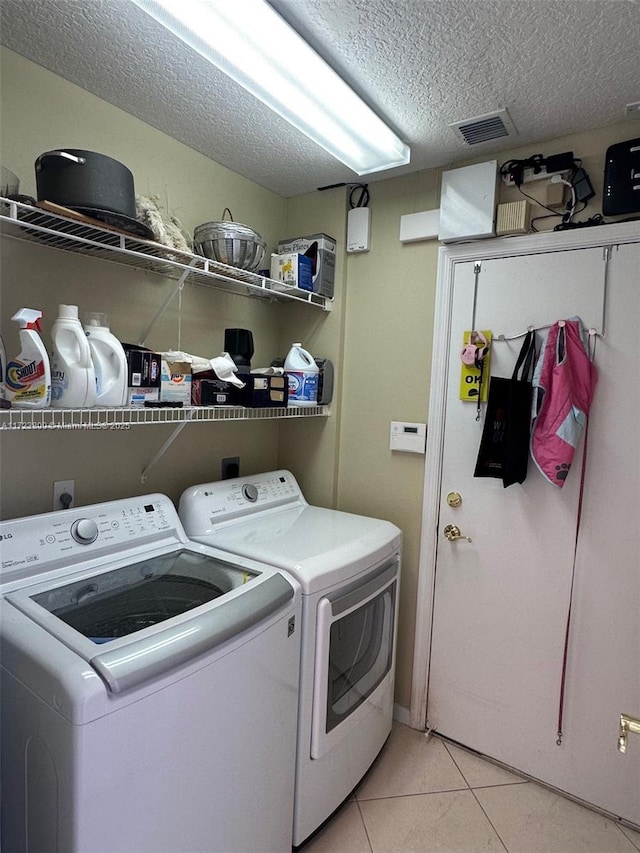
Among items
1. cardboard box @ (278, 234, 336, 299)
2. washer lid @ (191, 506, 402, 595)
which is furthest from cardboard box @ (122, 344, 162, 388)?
cardboard box @ (278, 234, 336, 299)

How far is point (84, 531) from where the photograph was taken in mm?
1473

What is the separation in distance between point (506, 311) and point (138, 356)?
4.71 ft

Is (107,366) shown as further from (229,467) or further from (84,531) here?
(229,467)

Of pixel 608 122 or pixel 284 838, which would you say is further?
pixel 608 122

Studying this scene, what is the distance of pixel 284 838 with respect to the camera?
1.48m

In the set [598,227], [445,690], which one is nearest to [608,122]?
[598,227]

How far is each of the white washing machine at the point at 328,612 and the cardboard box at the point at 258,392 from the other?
39 cm

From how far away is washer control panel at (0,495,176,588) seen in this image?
52.4 inches

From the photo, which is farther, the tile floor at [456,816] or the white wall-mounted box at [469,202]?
the white wall-mounted box at [469,202]

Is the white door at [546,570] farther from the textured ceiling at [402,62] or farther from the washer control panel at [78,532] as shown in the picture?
the washer control panel at [78,532]

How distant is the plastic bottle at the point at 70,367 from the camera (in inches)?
51.4

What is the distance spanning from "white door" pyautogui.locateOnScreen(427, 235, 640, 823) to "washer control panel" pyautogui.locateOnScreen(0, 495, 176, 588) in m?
1.23

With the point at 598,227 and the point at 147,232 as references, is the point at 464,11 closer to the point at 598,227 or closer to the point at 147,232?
the point at 598,227

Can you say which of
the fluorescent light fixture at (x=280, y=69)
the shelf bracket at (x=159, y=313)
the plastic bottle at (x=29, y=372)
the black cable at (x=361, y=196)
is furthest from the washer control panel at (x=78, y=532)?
the black cable at (x=361, y=196)
